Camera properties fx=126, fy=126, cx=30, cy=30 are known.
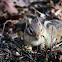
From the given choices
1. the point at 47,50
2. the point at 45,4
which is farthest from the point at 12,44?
the point at 45,4

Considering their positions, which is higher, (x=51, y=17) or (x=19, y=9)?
(x=19, y=9)

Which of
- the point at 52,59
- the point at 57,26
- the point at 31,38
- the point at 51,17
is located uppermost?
the point at 51,17

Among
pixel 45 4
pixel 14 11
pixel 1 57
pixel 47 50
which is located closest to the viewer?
pixel 1 57

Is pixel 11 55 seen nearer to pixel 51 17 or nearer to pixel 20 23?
pixel 20 23

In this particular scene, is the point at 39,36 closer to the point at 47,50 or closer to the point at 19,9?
the point at 47,50

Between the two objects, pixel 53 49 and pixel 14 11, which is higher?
pixel 14 11

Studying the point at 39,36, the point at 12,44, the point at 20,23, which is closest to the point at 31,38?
the point at 39,36

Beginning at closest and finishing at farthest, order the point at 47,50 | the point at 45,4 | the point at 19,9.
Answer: the point at 47,50 → the point at 19,9 → the point at 45,4

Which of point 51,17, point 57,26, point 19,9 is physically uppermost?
point 19,9

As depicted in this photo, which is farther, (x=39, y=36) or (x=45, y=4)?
(x=45, y=4)
